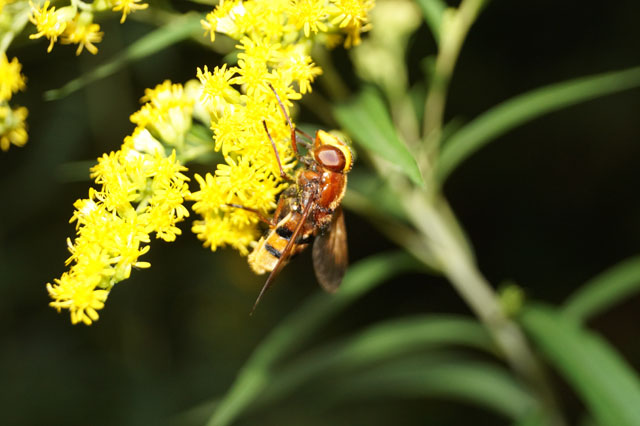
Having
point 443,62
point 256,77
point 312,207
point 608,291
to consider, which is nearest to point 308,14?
point 256,77

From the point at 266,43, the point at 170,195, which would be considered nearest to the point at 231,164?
the point at 170,195

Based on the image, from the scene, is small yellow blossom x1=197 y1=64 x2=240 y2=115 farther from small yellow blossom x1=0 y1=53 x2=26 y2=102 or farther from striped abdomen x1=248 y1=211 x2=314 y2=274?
small yellow blossom x1=0 y1=53 x2=26 y2=102

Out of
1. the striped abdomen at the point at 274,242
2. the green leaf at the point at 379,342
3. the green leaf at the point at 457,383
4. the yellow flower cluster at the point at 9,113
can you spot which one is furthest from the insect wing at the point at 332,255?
the yellow flower cluster at the point at 9,113

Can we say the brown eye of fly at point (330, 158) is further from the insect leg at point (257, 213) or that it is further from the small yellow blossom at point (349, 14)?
the small yellow blossom at point (349, 14)

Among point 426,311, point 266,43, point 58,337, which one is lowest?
point 426,311

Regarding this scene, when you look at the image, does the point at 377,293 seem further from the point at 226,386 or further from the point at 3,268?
the point at 3,268

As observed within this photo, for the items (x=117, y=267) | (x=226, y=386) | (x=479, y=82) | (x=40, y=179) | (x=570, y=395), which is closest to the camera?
(x=117, y=267)
